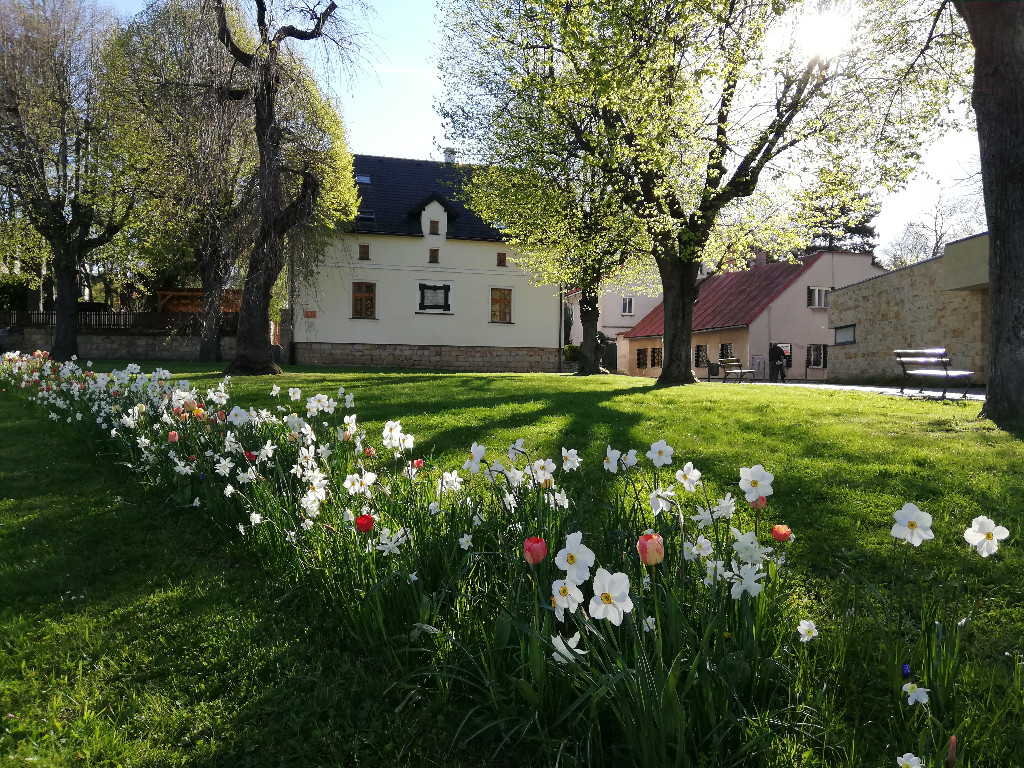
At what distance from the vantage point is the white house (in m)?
30.8

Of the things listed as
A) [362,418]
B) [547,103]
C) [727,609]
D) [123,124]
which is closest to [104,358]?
[123,124]

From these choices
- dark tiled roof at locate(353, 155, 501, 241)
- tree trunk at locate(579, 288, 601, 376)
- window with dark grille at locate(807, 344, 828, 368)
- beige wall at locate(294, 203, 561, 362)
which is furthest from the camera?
window with dark grille at locate(807, 344, 828, 368)

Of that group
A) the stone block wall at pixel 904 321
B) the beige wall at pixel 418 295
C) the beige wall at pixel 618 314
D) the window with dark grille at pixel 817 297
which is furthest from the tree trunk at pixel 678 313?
the beige wall at pixel 618 314

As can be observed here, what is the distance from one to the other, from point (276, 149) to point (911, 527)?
57.6 ft

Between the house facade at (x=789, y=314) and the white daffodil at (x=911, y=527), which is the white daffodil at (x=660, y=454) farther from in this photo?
the house facade at (x=789, y=314)

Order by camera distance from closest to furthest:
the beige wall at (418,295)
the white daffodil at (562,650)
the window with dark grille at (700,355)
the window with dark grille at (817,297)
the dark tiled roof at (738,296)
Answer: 1. the white daffodil at (562,650)
2. the beige wall at (418,295)
3. the dark tiled roof at (738,296)
4. the window with dark grille at (817,297)
5. the window with dark grille at (700,355)

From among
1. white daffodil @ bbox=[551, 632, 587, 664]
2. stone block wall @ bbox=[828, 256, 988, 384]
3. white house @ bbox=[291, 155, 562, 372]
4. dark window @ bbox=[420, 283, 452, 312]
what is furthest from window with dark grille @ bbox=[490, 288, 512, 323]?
white daffodil @ bbox=[551, 632, 587, 664]

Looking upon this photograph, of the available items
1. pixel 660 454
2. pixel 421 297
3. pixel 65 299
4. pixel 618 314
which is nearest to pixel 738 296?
pixel 618 314

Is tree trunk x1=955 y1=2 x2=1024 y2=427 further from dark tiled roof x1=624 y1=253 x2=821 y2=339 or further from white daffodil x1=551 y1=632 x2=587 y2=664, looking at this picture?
dark tiled roof x1=624 y1=253 x2=821 y2=339

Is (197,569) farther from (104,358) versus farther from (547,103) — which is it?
(104,358)

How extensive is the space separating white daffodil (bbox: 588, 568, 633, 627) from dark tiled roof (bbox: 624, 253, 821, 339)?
111ft

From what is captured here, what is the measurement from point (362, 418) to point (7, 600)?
562 centimetres

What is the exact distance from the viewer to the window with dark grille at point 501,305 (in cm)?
3284

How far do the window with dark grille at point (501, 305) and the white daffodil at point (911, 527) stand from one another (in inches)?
1213
